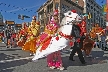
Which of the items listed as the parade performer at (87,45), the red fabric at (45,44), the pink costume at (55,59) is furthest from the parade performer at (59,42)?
the parade performer at (87,45)

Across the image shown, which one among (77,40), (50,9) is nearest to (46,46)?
(77,40)

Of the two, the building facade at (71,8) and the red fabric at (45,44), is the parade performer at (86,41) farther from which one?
the building facade at (71,8)

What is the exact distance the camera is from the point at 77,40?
25.3 feet

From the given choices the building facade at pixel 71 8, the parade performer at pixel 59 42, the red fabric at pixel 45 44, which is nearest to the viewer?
the parade performer at pixel 59 42

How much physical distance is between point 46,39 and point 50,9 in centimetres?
4719

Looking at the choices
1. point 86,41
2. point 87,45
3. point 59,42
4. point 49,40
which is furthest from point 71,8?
point 59,42

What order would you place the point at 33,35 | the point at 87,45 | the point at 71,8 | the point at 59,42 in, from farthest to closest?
the point at 71,8
the point at 33,35
the point at 87,45
the point at 59,42

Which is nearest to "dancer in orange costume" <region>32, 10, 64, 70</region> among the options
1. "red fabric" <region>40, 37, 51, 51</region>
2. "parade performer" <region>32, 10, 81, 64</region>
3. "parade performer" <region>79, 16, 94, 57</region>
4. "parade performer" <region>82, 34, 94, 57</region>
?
"red fabric" <region>40, 37, 51, 51</region>

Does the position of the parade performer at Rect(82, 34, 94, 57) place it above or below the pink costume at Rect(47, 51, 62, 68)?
above

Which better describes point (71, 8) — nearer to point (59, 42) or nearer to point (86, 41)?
point (86, 41)

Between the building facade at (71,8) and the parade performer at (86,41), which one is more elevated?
the building facade at (71,8)

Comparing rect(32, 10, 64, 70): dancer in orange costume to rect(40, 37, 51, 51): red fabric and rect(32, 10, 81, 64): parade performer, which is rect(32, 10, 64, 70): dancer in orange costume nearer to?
rect(40, 37, 51, 51): red fabric

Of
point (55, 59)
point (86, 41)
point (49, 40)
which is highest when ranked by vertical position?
point (49, 40)

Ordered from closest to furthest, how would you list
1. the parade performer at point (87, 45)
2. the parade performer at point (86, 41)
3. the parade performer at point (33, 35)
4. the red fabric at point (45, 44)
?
the red fabric at point (45, 44) < the parade performer at point (86, 41) < the parade performer at point (87, 45) < the parade performer at point (33, 35)
